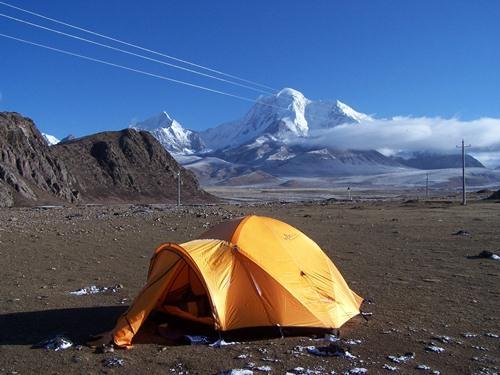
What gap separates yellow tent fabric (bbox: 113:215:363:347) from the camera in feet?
32.3

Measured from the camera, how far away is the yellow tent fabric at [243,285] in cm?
986

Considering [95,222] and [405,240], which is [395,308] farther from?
[95,222]

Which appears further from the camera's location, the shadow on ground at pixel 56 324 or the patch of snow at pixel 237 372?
the shadow on ground at pixel 56 324

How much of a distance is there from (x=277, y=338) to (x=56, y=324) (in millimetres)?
4210

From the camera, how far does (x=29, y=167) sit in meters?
67.1

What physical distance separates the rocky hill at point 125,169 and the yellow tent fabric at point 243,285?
219 ft

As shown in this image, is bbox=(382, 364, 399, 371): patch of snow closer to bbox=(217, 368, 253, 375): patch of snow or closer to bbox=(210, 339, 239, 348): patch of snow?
bbox=(217, 368, 253, 375): patch of snow

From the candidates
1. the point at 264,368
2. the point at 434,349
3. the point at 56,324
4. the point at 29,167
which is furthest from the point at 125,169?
the point at 264,368

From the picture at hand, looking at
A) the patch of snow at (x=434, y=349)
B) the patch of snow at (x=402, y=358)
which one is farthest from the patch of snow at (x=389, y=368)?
the patch of snow at (x=434, y=349)

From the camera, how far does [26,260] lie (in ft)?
57.5

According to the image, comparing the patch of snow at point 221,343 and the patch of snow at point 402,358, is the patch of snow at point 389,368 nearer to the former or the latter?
the patch of snow at point 402,358

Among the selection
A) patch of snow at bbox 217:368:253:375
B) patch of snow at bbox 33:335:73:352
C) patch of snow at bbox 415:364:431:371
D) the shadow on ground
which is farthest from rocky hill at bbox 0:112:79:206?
patch of snow at bbox 415:364:431:371

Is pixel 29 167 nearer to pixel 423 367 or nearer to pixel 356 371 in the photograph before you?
pixel 356 371

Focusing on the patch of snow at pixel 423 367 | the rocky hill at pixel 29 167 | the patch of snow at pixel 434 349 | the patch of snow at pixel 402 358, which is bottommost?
the patch of snow at pixel 423 367
